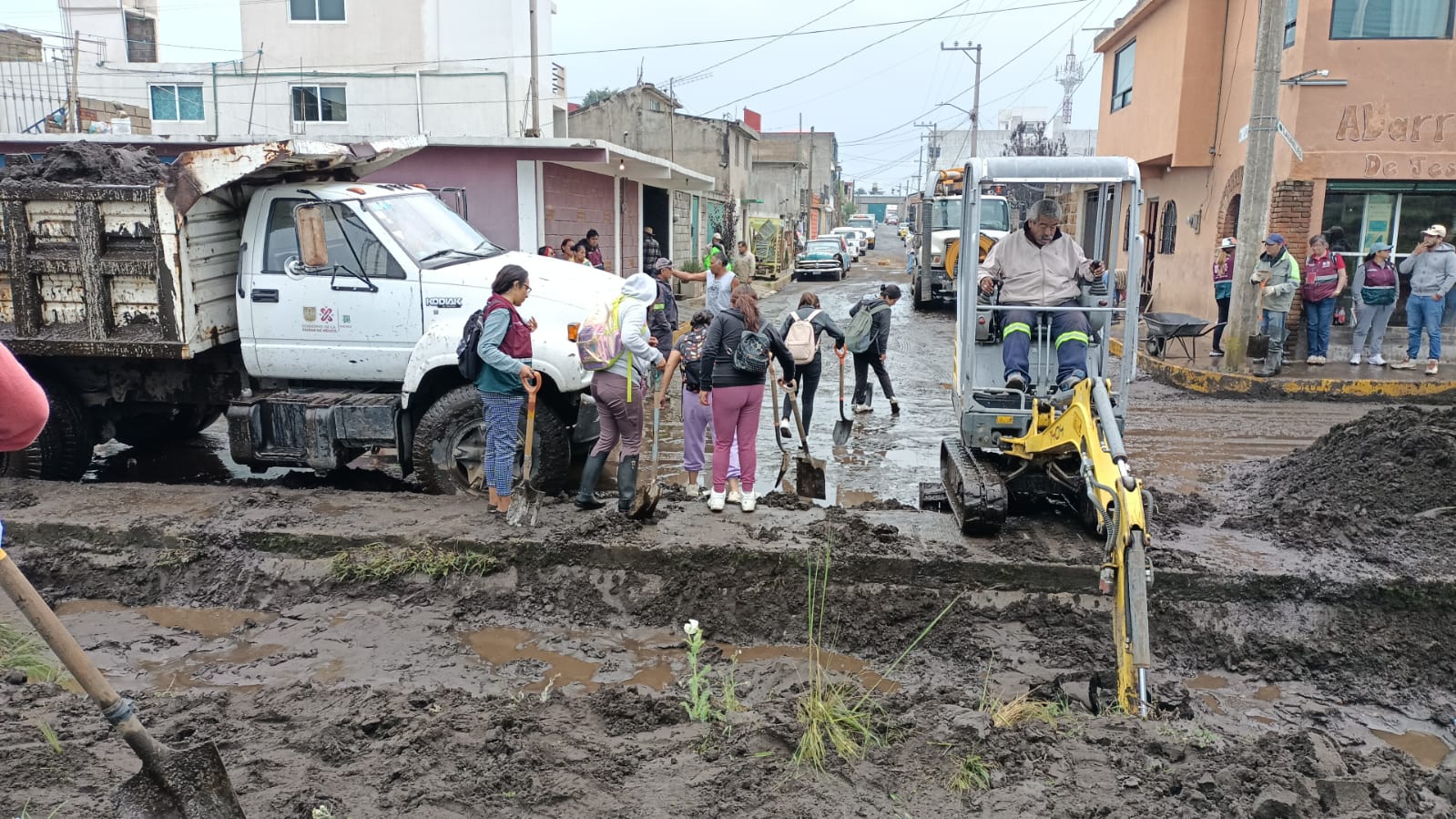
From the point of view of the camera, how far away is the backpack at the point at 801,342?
9655 mm

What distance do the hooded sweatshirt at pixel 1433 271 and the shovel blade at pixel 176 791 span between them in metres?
14.3

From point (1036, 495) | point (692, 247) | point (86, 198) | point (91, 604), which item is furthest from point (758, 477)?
point (692, 247)

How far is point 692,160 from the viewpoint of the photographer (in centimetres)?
3719

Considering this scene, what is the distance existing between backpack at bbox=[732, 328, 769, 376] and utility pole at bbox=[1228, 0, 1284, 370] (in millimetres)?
8835

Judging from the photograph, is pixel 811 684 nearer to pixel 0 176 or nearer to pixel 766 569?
pixel 766 569

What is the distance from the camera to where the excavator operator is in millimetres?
6715

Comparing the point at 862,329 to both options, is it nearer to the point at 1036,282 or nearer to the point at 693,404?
the point at 693,404

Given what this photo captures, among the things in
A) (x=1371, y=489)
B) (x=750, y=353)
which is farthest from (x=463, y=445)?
(x=1371, y=489)

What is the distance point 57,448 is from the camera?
26.9 feet

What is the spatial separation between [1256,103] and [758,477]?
28.9 feet

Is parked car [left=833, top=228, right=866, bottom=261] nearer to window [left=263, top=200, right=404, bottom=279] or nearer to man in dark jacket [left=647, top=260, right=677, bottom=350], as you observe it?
man in dark jacket [left=647, top=260, right=677, bottom=350]

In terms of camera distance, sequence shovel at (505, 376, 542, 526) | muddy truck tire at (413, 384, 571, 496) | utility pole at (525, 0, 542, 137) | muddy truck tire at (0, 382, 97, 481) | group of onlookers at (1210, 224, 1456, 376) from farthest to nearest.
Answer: utility pole at (525, 0, 542, 137)
group of onlookers at (1210, 224, 1456, 376)
muddy truck tire at (0, 382, 97, 481)
muddy truck tire at (413, 384, 571, 496)
shovel at (505, 376, 542, 526)

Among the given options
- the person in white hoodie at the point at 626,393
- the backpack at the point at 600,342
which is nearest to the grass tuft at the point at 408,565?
the person in white hoodie at the point at 626,393

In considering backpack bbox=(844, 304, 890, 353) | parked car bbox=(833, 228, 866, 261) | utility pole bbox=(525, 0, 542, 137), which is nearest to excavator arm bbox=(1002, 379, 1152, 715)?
backpack bbox=(844, 304, 890, 353)
